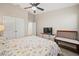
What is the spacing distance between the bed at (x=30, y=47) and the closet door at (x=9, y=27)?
102 mm

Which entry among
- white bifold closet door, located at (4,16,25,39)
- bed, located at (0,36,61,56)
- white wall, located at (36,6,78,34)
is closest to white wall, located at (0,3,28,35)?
white bifold closet door, located at (4,16,25,39)

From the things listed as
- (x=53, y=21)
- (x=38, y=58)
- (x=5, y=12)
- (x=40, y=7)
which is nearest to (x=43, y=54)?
(x=38, y=58)

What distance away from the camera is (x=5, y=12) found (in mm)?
1622

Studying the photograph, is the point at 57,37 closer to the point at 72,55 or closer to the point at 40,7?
the point at 72,55

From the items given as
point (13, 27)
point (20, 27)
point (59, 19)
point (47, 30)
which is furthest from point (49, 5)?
point (13, 27)

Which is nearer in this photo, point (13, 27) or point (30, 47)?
point (30, 47)

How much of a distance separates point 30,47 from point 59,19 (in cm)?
76

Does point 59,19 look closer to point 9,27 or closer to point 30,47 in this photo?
point 30,47

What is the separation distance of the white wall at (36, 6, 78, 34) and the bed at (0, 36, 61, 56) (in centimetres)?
23

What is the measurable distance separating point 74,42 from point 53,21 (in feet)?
1.81

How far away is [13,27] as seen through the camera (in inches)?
67.8

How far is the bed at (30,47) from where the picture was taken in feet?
5.01

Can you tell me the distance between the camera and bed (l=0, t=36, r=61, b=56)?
153 cm

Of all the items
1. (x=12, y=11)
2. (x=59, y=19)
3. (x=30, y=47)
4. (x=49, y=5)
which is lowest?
(x=30, y=47)
